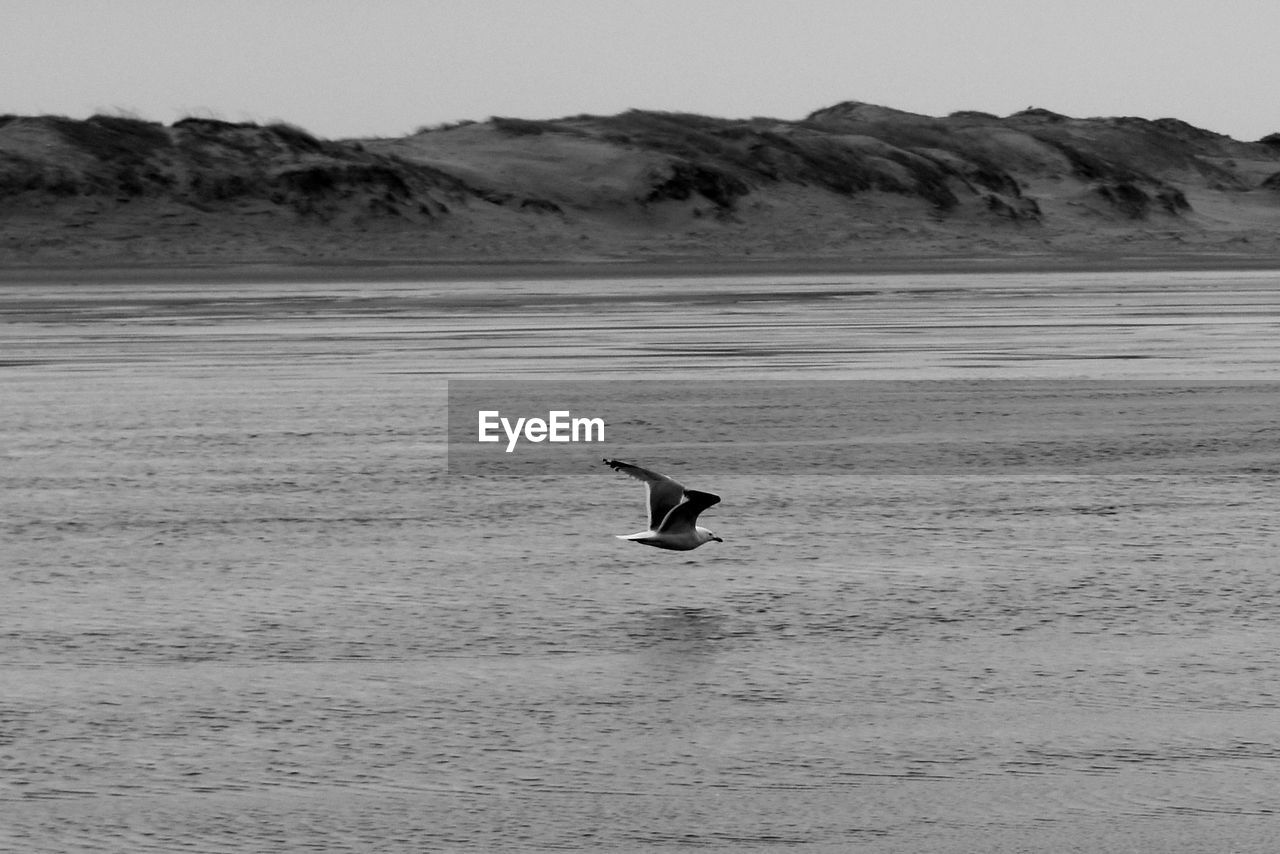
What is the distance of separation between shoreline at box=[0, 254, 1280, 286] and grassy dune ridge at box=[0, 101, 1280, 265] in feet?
7.45

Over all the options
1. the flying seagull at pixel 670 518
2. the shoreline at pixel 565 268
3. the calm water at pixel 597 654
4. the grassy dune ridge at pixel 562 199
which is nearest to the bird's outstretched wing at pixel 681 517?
the flying seagull at pixel 670 518

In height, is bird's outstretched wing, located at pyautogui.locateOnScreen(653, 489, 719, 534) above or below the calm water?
above

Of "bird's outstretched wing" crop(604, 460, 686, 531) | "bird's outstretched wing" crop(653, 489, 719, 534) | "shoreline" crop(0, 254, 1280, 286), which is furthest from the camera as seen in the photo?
"shoreline" crop(0, 254, 1280, 286)

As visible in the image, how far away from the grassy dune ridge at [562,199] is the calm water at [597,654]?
226 ft

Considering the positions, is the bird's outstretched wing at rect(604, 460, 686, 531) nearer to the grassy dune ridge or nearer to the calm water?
the calm water

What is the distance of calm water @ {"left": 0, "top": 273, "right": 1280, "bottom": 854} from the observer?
8164 millimetres

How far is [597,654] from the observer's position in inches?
429

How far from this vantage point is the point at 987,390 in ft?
81.8

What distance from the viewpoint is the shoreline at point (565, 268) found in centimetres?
7138

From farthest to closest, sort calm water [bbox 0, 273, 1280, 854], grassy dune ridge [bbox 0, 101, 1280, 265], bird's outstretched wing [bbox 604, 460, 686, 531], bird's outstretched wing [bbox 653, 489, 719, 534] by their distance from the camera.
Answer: grassy dune ridge [bbox 0, 101, 1280, 265] < bird's outstretched wing [bbox 604, 460, 686, 531] < bird's outstretched wing [bbox 653, 489, 719, 534] < calm water [bbox 0, 273, 1280, 854]

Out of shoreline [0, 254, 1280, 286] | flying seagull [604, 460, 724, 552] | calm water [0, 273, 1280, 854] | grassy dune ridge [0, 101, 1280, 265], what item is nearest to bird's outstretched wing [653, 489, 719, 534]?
flying seagull [604, 460, 724, 552]

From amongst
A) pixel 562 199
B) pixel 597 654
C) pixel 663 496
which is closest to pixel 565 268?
pixel 562 199

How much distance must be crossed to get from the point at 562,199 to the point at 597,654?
93577mm

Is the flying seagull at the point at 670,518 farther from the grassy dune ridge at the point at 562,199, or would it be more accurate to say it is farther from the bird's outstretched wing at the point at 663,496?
the grassy dune ridge at the point at 562,199
